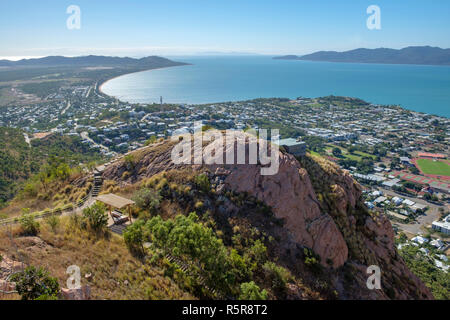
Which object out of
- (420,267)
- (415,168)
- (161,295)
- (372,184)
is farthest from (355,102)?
(161,295)

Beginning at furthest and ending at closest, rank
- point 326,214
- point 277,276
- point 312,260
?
point 326,214
point 312,260
point 277,276

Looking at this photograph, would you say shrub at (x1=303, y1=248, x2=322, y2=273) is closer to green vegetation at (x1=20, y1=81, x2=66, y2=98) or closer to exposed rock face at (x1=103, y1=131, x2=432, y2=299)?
exposed rock face at (x1=103, y1=131, x2=432, y2=299)

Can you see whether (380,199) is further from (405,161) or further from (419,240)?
(405,161)

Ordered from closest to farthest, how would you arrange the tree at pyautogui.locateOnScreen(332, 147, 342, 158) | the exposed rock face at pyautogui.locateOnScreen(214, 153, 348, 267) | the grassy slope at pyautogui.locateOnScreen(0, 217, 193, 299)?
1. the grassy slope at pyautogui.locateOnScreen(0, 217, 193, 299)
2. the exposed rock face at pyautogui.locateOnScreen(214, 153, 348, 267)
3. the tree at pyautogui.locateOnScreen(332, 147, 342, 158)

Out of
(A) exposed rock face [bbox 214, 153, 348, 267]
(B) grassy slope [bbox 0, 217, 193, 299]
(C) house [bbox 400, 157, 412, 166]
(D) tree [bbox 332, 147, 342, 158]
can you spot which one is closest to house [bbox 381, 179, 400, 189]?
(C) house [bbox 400, 157, 412, 166]

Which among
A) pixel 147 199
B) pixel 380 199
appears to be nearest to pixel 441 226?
pixel 380 199

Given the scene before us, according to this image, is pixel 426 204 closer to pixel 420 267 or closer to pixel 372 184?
pixel 372 184
